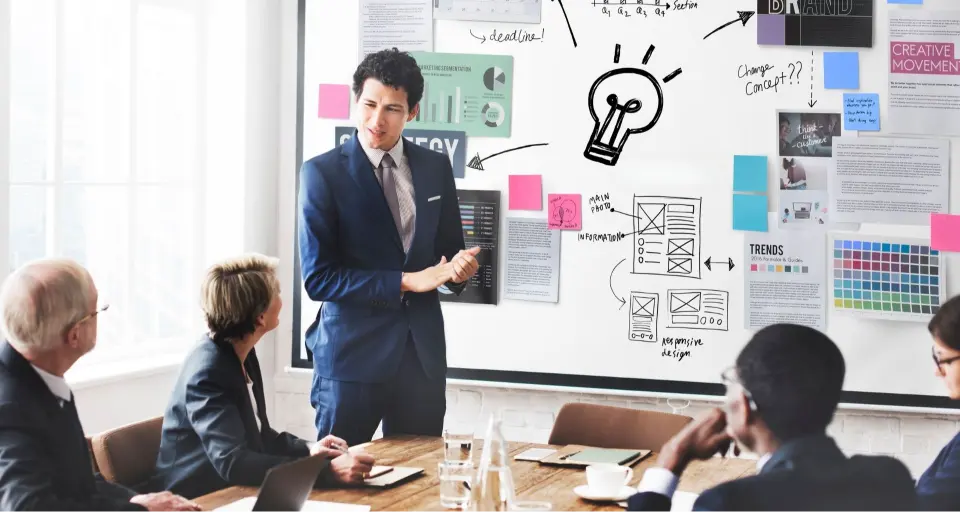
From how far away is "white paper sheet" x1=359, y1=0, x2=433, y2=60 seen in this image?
4.29 m

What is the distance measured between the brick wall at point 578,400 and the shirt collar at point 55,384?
2.38 meters

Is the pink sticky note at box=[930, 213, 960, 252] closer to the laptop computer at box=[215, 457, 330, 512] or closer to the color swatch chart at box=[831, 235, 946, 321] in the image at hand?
the color swatch chart at box=[831, 235, 946, 321]

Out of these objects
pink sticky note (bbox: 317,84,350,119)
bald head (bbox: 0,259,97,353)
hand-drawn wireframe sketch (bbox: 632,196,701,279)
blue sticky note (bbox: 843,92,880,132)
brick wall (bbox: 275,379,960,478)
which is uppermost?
pink sticky note (bbox: 317,84,350,119)

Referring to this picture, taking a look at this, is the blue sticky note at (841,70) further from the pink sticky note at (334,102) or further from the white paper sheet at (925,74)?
the pink sticky note at (334,102)

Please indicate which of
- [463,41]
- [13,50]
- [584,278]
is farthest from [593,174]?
[13,50]

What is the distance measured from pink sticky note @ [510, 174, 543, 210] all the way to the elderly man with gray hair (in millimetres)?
2296

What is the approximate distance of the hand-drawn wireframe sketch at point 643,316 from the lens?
4.09 meters

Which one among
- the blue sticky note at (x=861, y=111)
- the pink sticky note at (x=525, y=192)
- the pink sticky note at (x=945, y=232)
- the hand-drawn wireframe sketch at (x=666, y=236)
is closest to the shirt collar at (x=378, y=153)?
the pink sticky note at (x=525, y=192)

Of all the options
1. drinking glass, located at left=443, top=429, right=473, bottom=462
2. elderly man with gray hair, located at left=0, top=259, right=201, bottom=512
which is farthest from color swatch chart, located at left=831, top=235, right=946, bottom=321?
Answer: elderly man with gray hair, located at left=0, top=259, right=201, bottom=512

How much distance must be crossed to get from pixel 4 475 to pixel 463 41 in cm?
279

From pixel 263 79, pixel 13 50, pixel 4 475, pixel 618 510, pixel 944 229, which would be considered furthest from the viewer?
pixel 263 79

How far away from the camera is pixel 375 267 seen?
11.1 feet

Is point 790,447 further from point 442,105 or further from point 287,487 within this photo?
point 442,105

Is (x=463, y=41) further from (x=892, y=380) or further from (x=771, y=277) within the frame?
(x=892, y=380)
